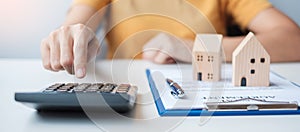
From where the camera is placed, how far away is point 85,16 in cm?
113

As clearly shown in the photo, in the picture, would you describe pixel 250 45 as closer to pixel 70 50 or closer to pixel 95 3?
pixel 70 50

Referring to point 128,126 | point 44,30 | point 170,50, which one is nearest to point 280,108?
point 128,126

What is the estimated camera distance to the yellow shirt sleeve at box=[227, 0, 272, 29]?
1.18 m

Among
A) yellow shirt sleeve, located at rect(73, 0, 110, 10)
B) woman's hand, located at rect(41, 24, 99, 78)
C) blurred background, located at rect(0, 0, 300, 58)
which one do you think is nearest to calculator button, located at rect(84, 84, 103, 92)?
woman's hand, located at rect(41, 24, 99, 78)

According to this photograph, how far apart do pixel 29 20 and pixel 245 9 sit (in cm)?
67

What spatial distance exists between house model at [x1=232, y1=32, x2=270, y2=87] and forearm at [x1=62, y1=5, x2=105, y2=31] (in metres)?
0.54

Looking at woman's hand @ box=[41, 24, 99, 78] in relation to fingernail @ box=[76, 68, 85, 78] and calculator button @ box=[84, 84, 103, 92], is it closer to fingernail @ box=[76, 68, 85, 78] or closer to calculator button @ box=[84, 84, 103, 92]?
fingernail @ box=[76, 68, 85, 78]

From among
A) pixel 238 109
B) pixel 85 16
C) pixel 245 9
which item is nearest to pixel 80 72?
pixel 238 109

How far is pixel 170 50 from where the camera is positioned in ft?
3.02

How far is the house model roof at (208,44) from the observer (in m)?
0.65

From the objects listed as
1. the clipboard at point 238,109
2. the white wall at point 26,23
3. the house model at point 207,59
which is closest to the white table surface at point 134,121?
the clipboard at point 238,109

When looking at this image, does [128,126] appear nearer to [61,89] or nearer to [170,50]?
[61,89]

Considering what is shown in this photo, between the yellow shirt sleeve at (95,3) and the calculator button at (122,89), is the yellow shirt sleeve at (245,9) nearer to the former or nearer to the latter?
the yellow shirt sleeve at (95,3)

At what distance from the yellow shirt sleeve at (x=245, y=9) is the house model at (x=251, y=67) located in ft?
1.89
